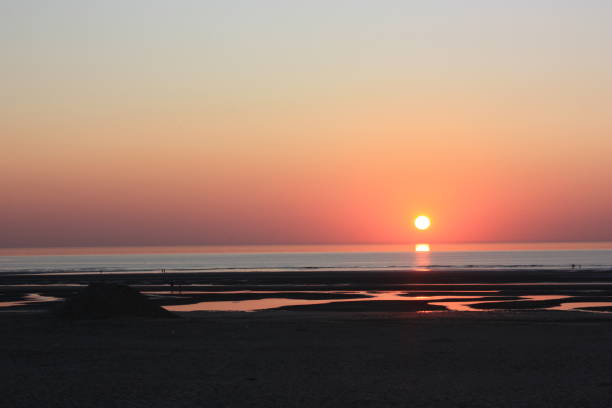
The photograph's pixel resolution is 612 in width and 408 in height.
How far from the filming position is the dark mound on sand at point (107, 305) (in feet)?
109

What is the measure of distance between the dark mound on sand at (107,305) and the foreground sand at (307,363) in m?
0.98

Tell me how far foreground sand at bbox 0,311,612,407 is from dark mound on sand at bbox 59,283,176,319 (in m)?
0.98

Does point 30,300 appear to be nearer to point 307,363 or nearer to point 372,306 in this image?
point 372,306

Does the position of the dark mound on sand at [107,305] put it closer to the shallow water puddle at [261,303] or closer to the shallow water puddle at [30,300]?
the shallow water puddle at [261,303]

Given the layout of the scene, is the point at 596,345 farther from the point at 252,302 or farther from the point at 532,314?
the point at 252,302

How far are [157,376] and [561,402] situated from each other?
32.3ft

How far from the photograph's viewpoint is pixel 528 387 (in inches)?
674

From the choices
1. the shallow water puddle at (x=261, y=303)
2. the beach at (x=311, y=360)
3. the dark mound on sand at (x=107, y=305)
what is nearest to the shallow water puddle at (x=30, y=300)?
the shallow water puddle at (x=261, y=303)

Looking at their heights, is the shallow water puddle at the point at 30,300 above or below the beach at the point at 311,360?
below

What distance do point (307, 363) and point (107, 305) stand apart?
1554 centimetres

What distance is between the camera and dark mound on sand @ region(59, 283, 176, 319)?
33.2 m

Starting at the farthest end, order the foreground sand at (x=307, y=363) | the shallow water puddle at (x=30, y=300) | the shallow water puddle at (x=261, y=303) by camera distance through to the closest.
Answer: the shallow water puddle at (x=30, y=300) < the shallow water puddle at (x=261, y=303) < the foreground sand at (x=307, y=363)

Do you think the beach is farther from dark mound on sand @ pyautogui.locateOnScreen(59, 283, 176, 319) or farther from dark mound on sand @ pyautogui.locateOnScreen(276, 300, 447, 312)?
dark mound on sand @ pyautogui.locateOnScreen(276, 300, 447, 312)

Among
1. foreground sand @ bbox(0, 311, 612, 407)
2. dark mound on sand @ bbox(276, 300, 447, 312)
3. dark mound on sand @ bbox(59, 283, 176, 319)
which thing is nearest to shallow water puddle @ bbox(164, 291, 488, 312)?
dark mound on sand @ bbox(276, 300, 447, 312)
